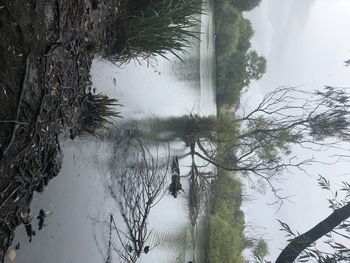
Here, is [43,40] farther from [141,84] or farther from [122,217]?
[141,84]

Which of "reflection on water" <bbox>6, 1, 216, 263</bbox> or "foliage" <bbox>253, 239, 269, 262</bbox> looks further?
"foliage" <bbox>253, 239, 269, 262</bbox>

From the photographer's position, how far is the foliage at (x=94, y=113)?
524 centimetres

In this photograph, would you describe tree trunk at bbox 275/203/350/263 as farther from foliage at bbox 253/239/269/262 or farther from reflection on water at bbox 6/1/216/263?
foliage at bbox 253/239/269/262

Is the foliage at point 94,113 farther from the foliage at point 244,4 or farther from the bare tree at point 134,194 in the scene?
the foliage at point 244,4

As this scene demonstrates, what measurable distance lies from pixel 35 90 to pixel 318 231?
18.9ft

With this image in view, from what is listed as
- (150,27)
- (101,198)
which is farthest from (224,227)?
(150,27)

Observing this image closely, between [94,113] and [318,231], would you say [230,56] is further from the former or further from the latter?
[94,113]

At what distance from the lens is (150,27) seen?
19.5ft

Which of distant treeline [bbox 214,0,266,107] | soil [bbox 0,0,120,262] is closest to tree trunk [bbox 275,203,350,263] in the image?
soil [bbox 0,0,120,262]

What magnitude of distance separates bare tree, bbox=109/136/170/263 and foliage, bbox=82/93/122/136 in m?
1.24

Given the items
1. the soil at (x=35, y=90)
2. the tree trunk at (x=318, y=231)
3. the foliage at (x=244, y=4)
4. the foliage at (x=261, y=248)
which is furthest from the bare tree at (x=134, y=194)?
the foliage at (x=244, y=4)

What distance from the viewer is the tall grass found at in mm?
→ 5898

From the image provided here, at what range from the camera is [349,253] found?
618cm

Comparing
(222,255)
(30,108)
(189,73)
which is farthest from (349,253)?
(189,73)
